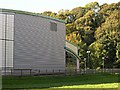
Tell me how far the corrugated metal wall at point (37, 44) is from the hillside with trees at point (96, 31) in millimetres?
25845

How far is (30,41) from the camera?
160ft

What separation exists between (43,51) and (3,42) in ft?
26.5

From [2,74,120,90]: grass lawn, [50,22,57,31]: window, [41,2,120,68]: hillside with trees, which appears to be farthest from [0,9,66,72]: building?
[41,2,120,68]: hillside with trees

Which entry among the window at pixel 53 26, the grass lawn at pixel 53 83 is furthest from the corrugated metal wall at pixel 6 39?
the grass lawn at pixel 53 83

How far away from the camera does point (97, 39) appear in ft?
286

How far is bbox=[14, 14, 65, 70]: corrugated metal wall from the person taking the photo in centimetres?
4712

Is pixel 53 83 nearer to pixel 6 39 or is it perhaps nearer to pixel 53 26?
pixel 6 39

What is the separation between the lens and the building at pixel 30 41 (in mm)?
45300

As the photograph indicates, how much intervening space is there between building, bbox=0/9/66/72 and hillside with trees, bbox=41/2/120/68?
26.2 metres

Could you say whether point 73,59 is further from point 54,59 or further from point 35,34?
point 35,34

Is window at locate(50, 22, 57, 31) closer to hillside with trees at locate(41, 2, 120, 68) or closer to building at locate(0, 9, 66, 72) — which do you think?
building at locate(0, 9, 66, 72)

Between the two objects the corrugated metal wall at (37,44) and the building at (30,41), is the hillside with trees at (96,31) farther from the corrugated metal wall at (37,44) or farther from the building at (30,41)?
the building at (30,41)

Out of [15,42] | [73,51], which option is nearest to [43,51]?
[15,42]

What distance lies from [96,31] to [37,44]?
39912 millimetres
